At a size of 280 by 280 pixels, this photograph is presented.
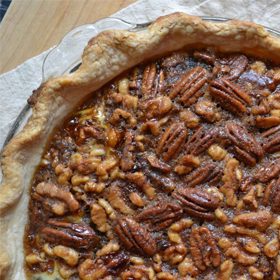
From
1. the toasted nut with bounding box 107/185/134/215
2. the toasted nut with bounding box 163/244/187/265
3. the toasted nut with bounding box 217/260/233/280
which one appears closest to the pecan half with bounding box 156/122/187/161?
the toasted nut with bounding box 107/185/134/215

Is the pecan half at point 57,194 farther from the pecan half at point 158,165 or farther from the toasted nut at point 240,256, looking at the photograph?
the toasted nut at point 240,256

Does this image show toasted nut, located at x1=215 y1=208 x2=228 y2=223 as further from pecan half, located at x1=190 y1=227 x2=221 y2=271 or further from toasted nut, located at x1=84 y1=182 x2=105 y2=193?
toasted nut, located at x1=84 y1=182 x2=105 y2=193

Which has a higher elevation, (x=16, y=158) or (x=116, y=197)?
(x=16, y=158)

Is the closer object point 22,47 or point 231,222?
point 231,222

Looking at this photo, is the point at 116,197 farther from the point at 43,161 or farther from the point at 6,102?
the point at 6,102

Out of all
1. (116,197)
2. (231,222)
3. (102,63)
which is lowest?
(231,222)

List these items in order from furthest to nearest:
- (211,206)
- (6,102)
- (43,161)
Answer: (6,102) < (43,161) < (211,206)

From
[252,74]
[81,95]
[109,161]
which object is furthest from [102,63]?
[252,74]

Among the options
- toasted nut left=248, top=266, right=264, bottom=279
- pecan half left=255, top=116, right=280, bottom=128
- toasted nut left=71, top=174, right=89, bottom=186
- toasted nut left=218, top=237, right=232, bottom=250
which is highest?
pecan half left=255, top=116, right=280, bottom=128
